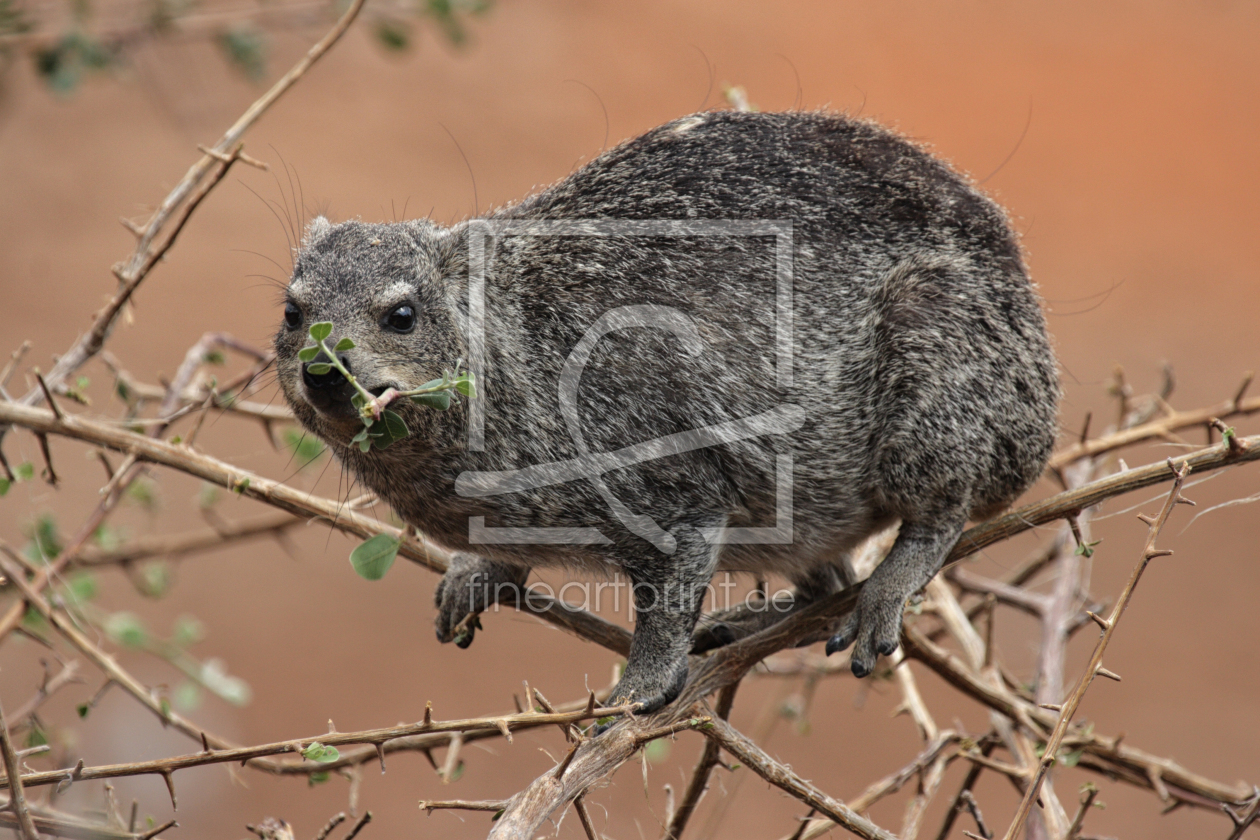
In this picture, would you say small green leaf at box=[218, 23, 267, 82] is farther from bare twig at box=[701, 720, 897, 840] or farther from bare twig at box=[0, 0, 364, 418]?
bare twig at box=[701, 720, 897, 840]

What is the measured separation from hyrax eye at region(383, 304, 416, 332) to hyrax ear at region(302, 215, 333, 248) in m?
0.44

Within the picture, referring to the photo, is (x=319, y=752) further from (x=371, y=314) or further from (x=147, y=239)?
(x=147, y=239)

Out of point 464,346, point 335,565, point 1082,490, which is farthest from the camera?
point 335,565

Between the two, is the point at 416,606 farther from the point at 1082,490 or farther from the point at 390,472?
the point at 1082,490

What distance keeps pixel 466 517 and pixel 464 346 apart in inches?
20.3

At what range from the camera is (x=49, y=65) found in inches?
184

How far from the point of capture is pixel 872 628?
3.20 metres

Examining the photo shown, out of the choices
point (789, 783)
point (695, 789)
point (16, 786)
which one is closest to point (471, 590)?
point (695, 789)

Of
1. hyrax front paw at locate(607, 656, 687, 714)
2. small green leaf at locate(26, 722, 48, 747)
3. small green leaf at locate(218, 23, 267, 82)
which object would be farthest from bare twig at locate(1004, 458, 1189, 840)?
small green leaf at locate(218, 23, 267, 82)

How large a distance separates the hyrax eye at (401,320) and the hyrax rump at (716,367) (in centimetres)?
2

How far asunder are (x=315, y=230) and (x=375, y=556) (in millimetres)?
1151

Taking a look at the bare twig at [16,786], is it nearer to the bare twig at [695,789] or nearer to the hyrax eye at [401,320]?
the hyrax eye at [401,320]

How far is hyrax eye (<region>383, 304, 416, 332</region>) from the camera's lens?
120 inches

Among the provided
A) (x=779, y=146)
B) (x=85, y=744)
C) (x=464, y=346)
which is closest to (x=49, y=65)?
(x=464, y=346)
